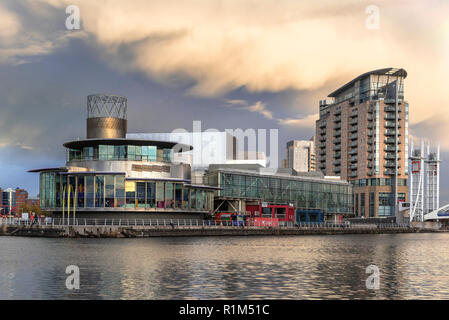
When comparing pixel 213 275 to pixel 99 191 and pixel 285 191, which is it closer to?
A: pixel 99 191

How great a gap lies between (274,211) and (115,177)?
54984mm

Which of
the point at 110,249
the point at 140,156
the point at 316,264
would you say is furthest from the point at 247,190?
the point at 316,264

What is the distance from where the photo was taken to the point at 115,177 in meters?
110

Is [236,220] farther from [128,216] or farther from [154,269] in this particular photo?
[154,269]

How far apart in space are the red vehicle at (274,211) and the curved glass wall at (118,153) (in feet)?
131

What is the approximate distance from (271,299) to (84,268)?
19.8 meters

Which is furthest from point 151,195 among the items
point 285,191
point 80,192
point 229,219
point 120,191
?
point 285,191

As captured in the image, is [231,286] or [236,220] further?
[236,220]

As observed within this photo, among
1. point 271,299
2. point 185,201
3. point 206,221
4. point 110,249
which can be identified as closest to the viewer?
point 271,299

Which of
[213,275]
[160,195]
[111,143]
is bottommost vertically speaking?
[213,275]

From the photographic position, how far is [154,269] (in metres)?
47.7

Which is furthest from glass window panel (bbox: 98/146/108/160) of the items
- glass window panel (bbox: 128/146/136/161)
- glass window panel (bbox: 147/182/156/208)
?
glass window panel (bbox: 147/182/156/208)

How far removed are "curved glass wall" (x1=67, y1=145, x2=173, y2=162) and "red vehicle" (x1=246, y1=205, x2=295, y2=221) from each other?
39973 mm

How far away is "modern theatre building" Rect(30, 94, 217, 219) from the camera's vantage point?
358ft
